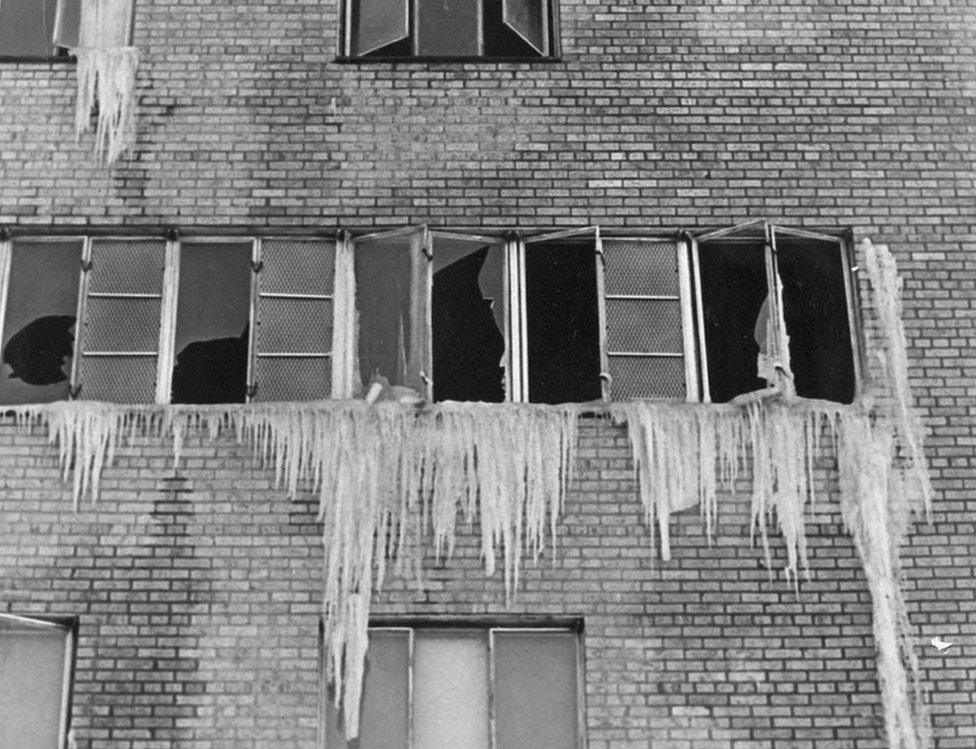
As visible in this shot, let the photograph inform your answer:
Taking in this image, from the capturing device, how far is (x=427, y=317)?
9.02 meters

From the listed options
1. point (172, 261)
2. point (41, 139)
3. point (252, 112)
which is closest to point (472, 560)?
point (172, 261)

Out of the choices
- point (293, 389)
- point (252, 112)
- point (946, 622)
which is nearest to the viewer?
point (946, 622)

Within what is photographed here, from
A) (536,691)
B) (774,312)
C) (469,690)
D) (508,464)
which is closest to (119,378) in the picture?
(508,464)

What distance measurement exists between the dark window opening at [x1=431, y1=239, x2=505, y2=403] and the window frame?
1424 millimetres

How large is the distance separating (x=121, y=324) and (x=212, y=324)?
621 mm

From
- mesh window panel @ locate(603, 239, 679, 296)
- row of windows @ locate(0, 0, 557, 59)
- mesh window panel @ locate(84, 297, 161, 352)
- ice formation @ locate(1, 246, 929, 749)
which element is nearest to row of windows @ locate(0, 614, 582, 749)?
ice formation @ locate(1, 246, 929, 749)

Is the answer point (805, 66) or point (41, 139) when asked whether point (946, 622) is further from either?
point (41, 139)

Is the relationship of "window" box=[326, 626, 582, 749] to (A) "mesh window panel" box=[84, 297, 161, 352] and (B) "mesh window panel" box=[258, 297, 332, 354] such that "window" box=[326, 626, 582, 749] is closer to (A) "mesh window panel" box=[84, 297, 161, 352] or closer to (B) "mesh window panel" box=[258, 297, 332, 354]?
(B) "mesh window panel" box=[258, 297, 332, 354]

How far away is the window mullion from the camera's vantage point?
8852 mm

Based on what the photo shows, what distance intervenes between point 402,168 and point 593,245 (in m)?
1.47

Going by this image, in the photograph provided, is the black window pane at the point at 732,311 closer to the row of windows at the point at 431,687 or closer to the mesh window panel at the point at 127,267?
the row of windows at the point at 431,687

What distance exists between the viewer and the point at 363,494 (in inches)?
335

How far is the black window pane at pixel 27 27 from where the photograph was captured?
9.63m

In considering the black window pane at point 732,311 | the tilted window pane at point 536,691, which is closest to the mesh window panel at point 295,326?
the tilted window pane at point 536,691
